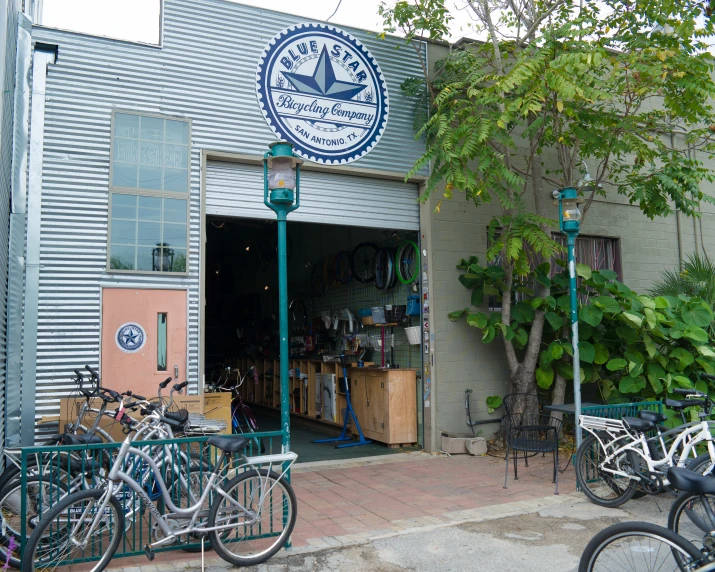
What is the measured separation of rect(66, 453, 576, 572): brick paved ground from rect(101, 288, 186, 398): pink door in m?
1.98

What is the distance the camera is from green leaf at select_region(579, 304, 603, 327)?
8055mm

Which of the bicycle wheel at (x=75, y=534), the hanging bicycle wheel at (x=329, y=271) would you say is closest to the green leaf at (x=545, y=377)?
the hanging bicycle wheel at (x=329, y=271)

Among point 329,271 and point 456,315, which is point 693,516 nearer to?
point 456,315

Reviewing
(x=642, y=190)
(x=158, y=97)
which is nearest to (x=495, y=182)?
(x=642, y=190)

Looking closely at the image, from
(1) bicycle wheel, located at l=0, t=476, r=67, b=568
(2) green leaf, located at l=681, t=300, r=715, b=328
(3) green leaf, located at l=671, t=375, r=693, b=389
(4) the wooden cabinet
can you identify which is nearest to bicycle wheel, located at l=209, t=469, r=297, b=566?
(1) bicycle wheel, located at l=0, t=476, r=67, b=568

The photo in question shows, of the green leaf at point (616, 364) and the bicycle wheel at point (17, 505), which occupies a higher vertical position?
the green leaf at point (616, 364)

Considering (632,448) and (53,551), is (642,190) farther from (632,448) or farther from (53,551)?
(53,551)

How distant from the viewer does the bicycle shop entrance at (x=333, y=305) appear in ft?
27.4

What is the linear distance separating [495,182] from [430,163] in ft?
5.27

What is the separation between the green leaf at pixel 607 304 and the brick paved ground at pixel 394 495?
2078 mm

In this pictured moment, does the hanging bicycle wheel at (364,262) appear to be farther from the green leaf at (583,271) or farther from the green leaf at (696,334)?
the green leaf at (696,334)

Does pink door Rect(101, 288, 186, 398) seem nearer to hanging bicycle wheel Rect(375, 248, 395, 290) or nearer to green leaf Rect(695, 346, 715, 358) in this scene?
hanging bicycle wheel Rect(375, 248, 395, 290)

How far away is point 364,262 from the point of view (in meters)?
10.5

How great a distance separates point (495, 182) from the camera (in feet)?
24.8
